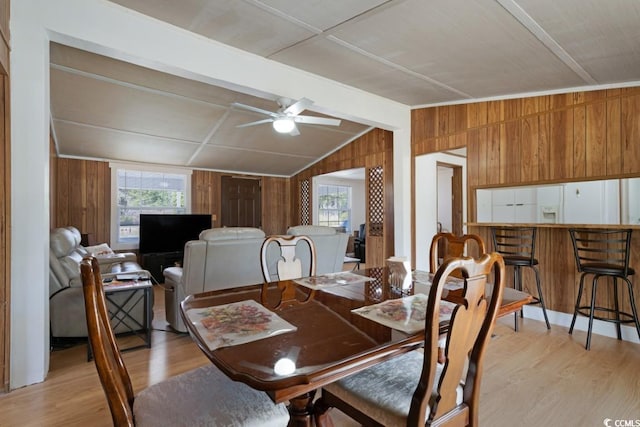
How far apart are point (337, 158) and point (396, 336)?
563 centimetres

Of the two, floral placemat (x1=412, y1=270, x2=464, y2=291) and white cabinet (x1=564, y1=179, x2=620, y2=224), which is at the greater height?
white cabinet (x1=564, y1=179, x2=620, y2=224)

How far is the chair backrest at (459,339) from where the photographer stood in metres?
0.96

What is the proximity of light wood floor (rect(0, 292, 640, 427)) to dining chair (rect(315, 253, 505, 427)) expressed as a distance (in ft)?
2.15

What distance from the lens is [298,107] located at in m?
3.24

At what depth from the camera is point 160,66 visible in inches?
106

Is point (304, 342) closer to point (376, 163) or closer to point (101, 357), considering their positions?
point (101, 357)

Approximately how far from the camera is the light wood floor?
184 cm

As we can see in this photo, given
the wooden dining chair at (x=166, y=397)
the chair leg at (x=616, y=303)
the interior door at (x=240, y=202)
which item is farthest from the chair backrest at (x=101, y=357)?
the interior door at (x=240, y=202)

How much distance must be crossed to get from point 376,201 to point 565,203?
9.30ft

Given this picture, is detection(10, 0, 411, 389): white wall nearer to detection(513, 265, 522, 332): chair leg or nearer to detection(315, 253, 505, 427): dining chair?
detection(315, 253, 505, 427): dining chair

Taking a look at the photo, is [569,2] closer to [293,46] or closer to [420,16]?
[420,16]

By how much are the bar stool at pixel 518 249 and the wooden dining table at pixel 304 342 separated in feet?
6.15

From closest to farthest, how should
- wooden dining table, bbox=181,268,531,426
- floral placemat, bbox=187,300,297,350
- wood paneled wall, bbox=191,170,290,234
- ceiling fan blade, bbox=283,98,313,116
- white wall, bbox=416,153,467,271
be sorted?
wooden dining table, bbox=181,268,531,426 < floral placemat, bbox=187,300,297,350 < ceiling fan blade, bbox=283,98,313,116 < white wall, bbox=416,153,467,271 < wood paneled wall, bbox=191,170,290,234

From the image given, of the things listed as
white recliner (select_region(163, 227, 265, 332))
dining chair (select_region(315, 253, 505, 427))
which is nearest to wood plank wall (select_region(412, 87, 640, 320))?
white recliner (select_region(163, 227, 265, 332))
